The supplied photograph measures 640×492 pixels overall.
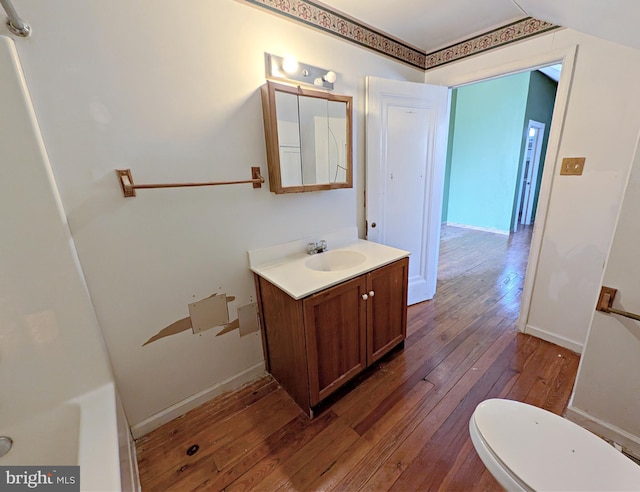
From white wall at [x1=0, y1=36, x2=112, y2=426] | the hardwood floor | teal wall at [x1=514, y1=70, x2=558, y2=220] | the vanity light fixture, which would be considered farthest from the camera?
teal wall at [x1=514, y1=70, x2=558, y2=220]

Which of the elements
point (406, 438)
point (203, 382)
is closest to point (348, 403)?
point (406, 438)

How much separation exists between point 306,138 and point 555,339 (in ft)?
7.69

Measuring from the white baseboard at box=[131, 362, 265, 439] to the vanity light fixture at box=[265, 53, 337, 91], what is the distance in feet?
5.96

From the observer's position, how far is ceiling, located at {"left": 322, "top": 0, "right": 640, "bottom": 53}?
101cm

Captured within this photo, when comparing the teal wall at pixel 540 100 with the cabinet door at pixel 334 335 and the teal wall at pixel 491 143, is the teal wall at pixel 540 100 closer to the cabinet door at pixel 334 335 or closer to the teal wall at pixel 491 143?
the teal wall at pixel 491 143

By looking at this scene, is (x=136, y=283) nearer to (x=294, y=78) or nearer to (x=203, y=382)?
(x=203, y=382)

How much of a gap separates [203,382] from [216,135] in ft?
4.66

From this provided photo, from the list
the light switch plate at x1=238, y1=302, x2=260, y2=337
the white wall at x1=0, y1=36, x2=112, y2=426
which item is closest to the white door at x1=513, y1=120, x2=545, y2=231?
the light switch plate at x1=238, y1=302, x2=260, y2=337

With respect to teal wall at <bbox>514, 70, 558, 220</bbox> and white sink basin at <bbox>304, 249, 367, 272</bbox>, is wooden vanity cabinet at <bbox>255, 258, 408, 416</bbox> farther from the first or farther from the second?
teal wall at <bbox>514, 70, 558, 220</bbox>

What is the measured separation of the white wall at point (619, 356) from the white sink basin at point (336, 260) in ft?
3.94

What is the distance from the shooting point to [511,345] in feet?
6.86

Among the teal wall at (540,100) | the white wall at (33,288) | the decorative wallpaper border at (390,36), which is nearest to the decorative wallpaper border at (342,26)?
the decorative wallpaper border at (390,36)

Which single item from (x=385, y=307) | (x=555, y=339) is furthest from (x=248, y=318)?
(x=555, y=339)

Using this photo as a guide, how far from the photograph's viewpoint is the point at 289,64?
158 centimetres
